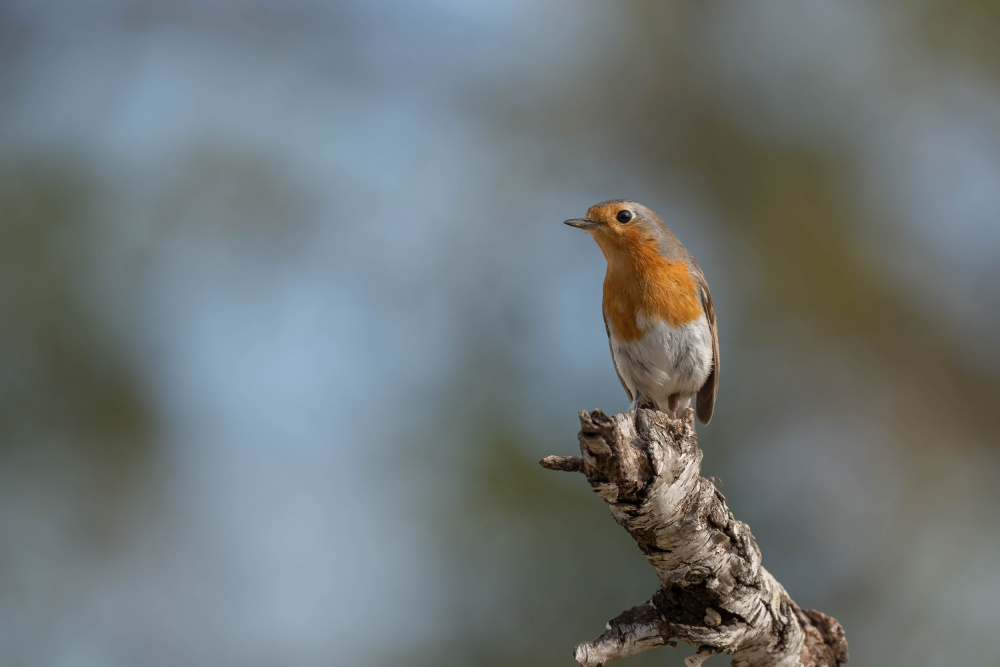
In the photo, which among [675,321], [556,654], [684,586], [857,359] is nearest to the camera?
[684,586]

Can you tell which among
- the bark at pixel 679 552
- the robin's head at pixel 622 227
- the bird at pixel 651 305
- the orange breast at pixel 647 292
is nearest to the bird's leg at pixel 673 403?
the bird at pixel 651 305

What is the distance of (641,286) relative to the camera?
5133 mm

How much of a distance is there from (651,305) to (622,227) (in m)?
0.57

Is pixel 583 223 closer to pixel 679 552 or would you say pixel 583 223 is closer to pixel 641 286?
pixel 641 286

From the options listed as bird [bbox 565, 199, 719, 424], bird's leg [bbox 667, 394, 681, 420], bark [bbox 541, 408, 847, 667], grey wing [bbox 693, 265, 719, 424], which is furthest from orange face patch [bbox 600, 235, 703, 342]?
bark [bbox 541, 408, 847, 667]

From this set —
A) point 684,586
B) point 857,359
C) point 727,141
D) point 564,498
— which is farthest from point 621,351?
point 727,141

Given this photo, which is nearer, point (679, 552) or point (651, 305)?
point (679, 552)

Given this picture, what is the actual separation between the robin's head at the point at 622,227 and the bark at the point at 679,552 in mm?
1534

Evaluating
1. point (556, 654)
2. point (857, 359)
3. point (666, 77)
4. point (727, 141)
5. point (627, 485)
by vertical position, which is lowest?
point (556, 654)

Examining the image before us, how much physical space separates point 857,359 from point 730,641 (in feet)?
20.9

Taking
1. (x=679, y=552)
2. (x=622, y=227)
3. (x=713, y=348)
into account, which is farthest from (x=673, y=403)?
(x=679, y=552)

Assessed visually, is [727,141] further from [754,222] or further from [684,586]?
[684,586]

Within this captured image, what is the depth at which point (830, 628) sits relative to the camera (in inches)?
172

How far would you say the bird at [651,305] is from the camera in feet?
16.8
